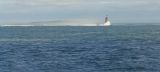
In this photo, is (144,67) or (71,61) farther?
(71,61)

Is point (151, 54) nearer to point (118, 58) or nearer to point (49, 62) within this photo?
point (118, 58)

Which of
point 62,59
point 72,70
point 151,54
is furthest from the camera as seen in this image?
point 151,54

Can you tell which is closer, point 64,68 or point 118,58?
point 64,68

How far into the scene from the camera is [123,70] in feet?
119

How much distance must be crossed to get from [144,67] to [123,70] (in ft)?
6.87

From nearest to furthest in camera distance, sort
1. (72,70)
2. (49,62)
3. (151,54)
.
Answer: (72,70)
(49,62)
(151,54)

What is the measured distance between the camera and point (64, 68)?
37.5m

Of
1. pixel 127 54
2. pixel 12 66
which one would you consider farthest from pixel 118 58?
pixel 12 66

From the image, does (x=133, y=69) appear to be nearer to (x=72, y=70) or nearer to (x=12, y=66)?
(x=72, y=70)

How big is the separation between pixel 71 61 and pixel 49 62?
2022 millimetres

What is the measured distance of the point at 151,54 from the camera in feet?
156

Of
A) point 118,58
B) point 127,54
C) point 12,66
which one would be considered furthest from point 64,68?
point 127,54

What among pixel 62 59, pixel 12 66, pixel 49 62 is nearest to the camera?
pixel 12 66

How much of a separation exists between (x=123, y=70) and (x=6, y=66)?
9.27 metres
